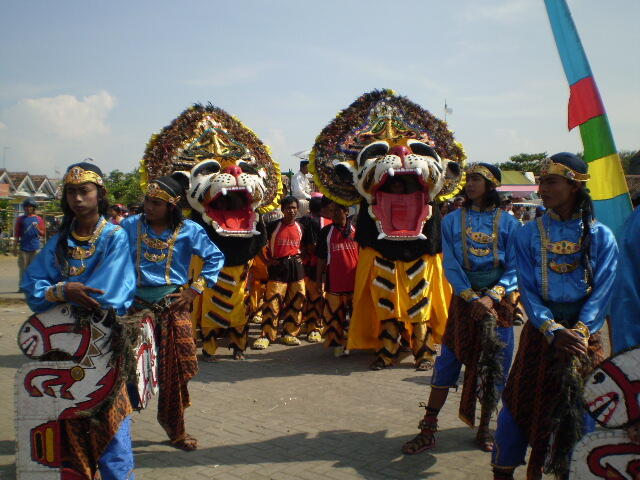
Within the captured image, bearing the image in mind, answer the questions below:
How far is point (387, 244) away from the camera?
655 cm

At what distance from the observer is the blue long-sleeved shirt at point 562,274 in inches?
124

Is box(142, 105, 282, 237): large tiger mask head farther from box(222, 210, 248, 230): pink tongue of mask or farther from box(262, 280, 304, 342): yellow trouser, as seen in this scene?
box(262, 280, 304, 342): yellow trouser

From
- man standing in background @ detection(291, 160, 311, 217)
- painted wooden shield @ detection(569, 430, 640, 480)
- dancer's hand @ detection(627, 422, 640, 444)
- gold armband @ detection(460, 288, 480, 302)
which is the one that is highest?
man standing in background @ detection(291, 160, 311, 217)

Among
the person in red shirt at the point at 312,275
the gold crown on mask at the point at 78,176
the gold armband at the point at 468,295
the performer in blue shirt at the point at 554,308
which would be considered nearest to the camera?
the performer in blue shirt at the point at 554,308

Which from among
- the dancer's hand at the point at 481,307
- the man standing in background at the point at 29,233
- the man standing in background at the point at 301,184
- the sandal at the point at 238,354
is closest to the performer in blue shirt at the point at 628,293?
the dancer's hand at the point at 481,307

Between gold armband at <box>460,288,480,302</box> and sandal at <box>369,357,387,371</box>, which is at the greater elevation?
gold armband at <box>460,288,480,302</box>

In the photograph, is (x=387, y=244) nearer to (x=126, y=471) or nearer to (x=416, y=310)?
(x=416, y=310)

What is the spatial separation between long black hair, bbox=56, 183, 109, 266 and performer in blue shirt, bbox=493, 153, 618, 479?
233 cm

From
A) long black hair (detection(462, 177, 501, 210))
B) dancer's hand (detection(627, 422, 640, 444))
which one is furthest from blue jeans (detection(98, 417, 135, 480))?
long black hair (detection(462, 177, 501, 210))

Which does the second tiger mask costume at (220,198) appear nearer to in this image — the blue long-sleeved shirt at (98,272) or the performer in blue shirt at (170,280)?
the performer in blue shirt at (170,280)

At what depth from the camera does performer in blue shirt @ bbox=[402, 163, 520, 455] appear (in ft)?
13.7

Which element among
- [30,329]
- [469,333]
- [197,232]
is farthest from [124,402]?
[469,333]

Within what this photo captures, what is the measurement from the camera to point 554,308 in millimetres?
3279

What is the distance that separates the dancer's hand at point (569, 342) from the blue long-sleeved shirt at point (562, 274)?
52 millimetres
